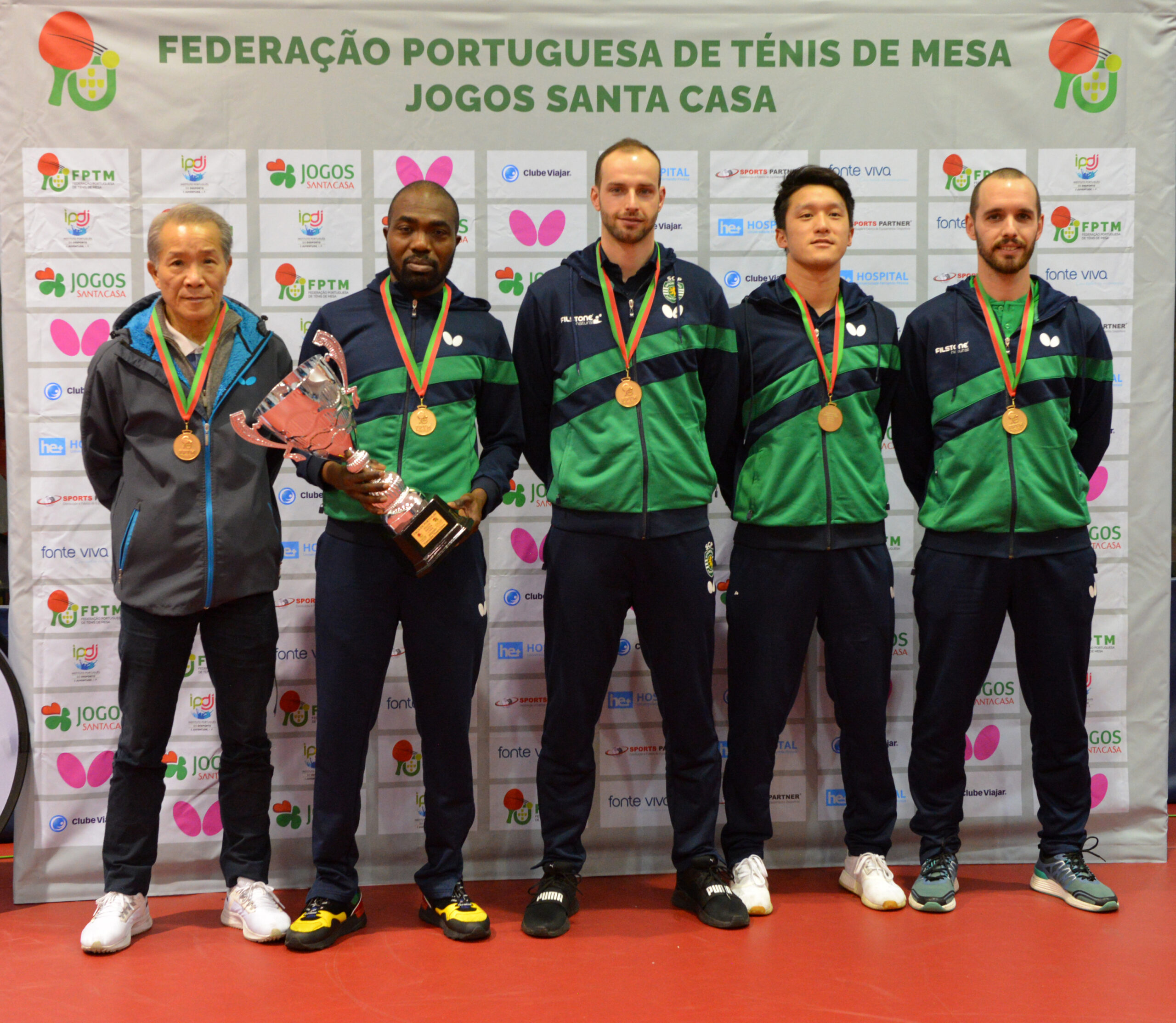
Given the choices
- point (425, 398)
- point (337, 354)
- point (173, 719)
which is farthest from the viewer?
point (173, 719)

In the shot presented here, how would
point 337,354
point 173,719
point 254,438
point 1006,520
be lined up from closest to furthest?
1. point 254,438
2. point 337,354
3. point 173,719
4. point 1006,520

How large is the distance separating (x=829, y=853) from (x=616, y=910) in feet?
2.84

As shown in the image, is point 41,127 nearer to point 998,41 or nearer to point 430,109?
point 430,109

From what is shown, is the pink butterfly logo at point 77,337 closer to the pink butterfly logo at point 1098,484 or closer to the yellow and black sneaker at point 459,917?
the yellow and black sneaker at point 459,917

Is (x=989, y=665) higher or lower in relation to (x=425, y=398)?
lower

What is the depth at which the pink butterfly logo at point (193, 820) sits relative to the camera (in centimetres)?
349

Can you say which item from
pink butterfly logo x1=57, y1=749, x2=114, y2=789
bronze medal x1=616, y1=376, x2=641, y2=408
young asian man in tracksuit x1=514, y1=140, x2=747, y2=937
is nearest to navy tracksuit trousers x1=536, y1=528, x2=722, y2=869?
young asian man in tracksuit x1=514, y1=140, x2=747, y2=937

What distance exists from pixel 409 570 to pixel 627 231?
115 centimetres

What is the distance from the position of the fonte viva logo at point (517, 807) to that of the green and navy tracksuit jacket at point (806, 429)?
3.93 feet

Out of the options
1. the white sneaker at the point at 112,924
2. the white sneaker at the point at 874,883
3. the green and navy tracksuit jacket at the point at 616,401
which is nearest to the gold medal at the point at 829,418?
the green and navy tracksuit jacket at the point at 616,401

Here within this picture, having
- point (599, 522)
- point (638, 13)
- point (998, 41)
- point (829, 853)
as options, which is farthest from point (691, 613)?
point (998, 41)

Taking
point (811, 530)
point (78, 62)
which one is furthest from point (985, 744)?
point (78, 62)

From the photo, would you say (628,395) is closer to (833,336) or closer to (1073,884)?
(833,336)

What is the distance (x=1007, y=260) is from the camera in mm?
3189
